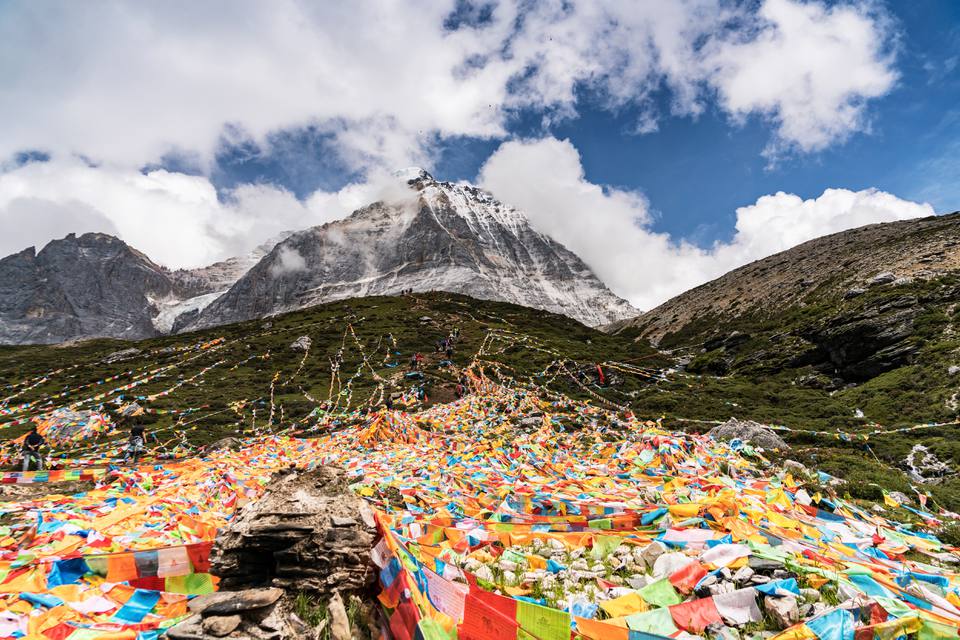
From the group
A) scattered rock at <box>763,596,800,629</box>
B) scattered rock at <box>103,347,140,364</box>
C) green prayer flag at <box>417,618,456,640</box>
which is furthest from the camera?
scattered rock at <box>103,347,140,364</box>

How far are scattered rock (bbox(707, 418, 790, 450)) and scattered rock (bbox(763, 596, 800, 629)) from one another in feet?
45.8

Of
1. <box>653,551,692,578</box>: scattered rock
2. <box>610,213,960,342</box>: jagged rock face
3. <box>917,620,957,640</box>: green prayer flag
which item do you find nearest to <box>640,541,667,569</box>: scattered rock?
<box>653,551,692,578</box>: scattered rock

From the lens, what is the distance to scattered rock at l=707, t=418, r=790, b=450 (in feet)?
55.7

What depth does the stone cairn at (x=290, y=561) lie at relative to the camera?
3.88 meters

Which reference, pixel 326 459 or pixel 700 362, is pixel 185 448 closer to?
pixel 326 459

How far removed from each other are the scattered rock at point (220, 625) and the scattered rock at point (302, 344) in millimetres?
43545

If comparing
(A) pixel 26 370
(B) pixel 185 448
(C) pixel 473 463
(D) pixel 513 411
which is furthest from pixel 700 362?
(A) pixel 26 370

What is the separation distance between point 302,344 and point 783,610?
151ft

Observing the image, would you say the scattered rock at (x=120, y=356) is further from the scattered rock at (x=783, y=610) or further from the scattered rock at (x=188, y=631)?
the scattered rock at (x=783, y=610)

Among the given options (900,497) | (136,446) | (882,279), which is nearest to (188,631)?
(900,497)

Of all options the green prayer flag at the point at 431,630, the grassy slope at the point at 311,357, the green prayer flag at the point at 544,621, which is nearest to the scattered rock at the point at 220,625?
the green prayer flag at the point at 431,630

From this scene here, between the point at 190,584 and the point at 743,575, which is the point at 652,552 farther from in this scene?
the point at 190,584

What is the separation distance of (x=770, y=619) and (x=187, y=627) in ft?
17.5

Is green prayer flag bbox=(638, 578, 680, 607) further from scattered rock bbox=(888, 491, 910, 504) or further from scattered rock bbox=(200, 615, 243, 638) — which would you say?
scattered rock bbox=(888, 491, 910, 504)
